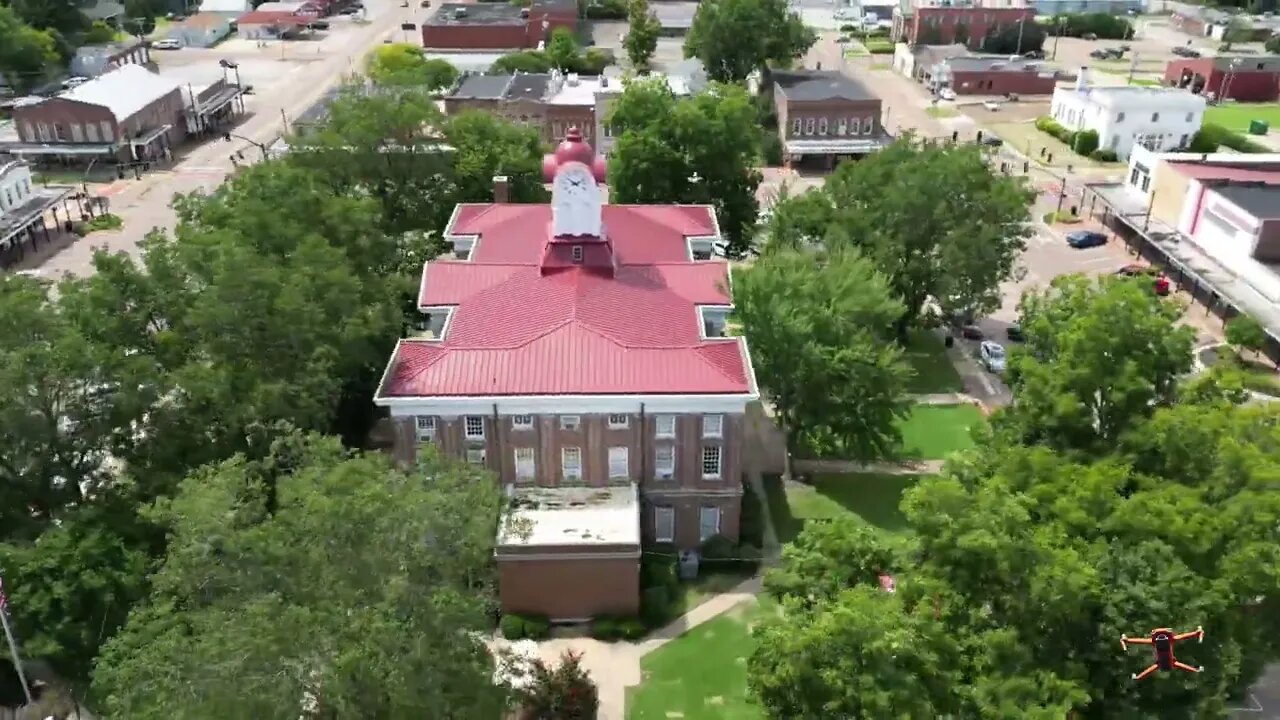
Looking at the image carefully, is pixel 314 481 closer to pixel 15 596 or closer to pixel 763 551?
pixel 15 596

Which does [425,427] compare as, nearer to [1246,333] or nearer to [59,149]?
[1246,333]

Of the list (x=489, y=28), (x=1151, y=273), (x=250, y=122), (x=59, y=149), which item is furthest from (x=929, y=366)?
(x=489, y=28)

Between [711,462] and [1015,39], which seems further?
[1015,39]

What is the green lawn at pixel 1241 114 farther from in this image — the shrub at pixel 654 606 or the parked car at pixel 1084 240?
the shrub at pixel 654 606

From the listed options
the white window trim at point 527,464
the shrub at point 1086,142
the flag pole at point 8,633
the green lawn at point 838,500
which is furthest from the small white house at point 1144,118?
the flag pole at point 8,633

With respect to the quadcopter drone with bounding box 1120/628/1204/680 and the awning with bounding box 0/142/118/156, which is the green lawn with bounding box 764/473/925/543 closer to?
the quadcopter drone with bounding box 1120/628/1204/680

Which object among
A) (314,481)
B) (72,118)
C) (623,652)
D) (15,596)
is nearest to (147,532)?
(15,596)
